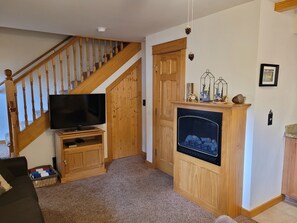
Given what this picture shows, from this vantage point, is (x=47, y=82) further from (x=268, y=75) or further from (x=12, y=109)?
(x=268, y=75)

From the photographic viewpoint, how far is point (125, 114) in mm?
4500

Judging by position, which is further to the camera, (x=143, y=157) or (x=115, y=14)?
(x=143, y=157)

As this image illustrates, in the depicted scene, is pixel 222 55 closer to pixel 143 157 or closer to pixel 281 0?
pixel 281 0

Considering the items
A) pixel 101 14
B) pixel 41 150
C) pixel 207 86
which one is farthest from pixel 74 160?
pixel 207 86

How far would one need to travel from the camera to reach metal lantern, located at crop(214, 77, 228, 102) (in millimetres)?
2625

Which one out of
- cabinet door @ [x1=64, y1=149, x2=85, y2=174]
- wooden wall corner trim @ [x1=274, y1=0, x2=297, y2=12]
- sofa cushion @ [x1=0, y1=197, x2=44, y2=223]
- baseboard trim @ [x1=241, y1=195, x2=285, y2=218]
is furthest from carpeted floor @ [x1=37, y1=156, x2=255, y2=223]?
wooden wall corner trim @ [x1=274, y1=0, x2=297, y2=12]

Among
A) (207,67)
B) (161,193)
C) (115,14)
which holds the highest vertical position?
(115,14)

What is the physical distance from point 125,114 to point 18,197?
2.68m

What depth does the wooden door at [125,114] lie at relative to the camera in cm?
433

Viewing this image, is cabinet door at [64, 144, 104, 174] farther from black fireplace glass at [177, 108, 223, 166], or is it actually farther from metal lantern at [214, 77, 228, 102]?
metal lantern at [214, 77, 228, 102]

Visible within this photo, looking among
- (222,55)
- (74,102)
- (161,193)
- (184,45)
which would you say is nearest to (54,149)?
(74,102)

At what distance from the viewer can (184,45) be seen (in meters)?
3.14

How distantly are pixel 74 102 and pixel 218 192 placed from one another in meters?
2.52

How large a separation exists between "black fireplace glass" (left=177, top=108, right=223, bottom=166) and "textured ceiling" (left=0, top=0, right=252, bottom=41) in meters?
1.17
